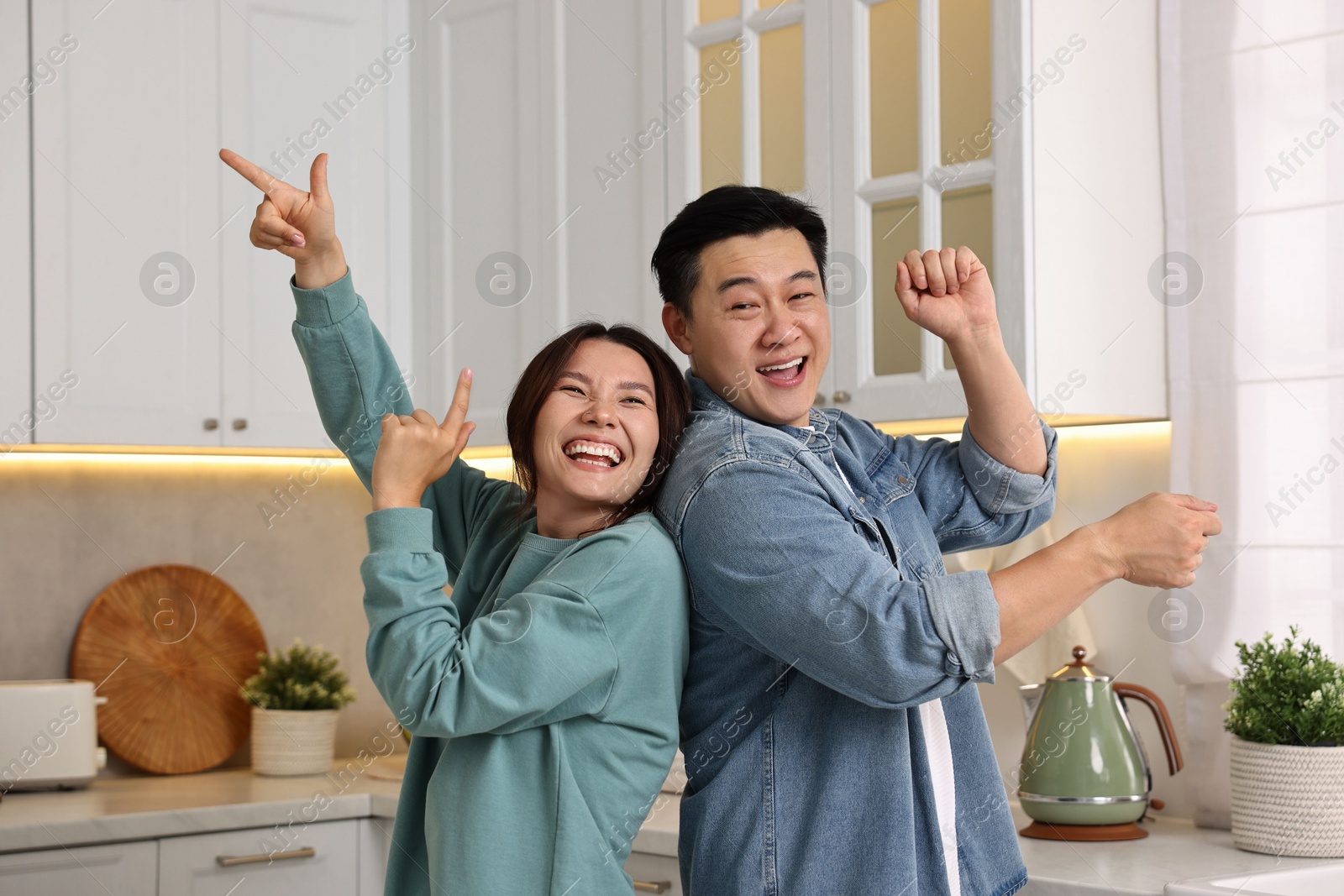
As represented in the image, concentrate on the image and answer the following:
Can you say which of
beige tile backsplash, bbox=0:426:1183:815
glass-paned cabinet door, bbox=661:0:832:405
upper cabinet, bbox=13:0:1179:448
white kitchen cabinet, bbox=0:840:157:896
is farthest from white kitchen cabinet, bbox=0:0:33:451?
glass-paned cabinet door, bbox=661:0:832:405

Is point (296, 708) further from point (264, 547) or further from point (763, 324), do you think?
point (763, 324)

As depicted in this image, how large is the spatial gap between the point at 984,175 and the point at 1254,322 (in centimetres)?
47

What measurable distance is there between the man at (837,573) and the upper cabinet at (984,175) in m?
0.64

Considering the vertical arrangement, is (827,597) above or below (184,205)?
below

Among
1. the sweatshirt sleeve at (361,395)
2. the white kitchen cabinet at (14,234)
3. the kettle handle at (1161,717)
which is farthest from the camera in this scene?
the white kitchen cabinet at (14,234)

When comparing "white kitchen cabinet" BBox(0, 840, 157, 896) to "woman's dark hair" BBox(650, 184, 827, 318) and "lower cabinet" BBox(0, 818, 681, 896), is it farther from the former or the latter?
"woman's dark hair" BBox(650, 184, 827, 318)

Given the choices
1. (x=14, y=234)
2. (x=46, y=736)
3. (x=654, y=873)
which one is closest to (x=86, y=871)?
(x=46, y=736)

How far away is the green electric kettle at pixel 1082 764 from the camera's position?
1.91m

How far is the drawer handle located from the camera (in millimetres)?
2293

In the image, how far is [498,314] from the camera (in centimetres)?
271

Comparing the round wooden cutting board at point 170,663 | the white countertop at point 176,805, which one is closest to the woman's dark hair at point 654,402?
the white countertop at point 176,805

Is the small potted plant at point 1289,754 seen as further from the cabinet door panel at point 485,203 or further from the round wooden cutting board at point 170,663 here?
the round wooden cutting board at point 170,663

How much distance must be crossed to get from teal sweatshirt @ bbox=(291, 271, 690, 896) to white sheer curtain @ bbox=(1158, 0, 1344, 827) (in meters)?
1.17

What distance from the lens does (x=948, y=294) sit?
1.25 meters
